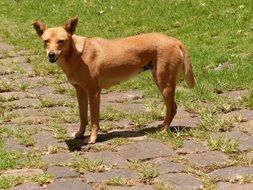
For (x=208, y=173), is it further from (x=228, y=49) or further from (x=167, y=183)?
(x=228, y=49)

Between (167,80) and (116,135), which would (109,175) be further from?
(167,80)

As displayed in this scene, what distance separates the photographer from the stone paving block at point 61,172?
541 centimetres

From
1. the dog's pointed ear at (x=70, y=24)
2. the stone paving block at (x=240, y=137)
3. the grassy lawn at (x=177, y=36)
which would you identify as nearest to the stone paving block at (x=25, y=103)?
the grassy lawn at (x=177, y=36)

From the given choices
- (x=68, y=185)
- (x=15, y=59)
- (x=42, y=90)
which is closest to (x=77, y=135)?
(x=68, y=185)

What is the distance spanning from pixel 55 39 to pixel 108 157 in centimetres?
130

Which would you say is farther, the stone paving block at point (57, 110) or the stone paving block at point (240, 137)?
the stone paving block at point (57, 110)

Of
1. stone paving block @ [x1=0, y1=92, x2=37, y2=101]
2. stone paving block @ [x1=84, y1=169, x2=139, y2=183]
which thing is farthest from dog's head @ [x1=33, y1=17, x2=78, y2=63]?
stone paving block @ [x1=0, y1=92, x2=37, y2=101]

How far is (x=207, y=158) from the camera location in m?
5.80

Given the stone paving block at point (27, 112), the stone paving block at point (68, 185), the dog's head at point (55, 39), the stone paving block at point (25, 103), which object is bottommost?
the stone paving block at point (25, 103)

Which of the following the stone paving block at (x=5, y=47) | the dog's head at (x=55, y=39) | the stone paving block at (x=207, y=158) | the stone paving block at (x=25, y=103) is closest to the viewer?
the stone paving block at (x=207, y=158)

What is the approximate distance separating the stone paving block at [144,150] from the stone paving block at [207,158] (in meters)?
0.23

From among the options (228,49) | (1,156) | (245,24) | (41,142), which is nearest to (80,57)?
(41,142)

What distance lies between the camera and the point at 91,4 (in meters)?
14.2

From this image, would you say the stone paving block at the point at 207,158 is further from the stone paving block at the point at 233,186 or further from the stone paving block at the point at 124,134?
the stone paving block at the point at 124,134
